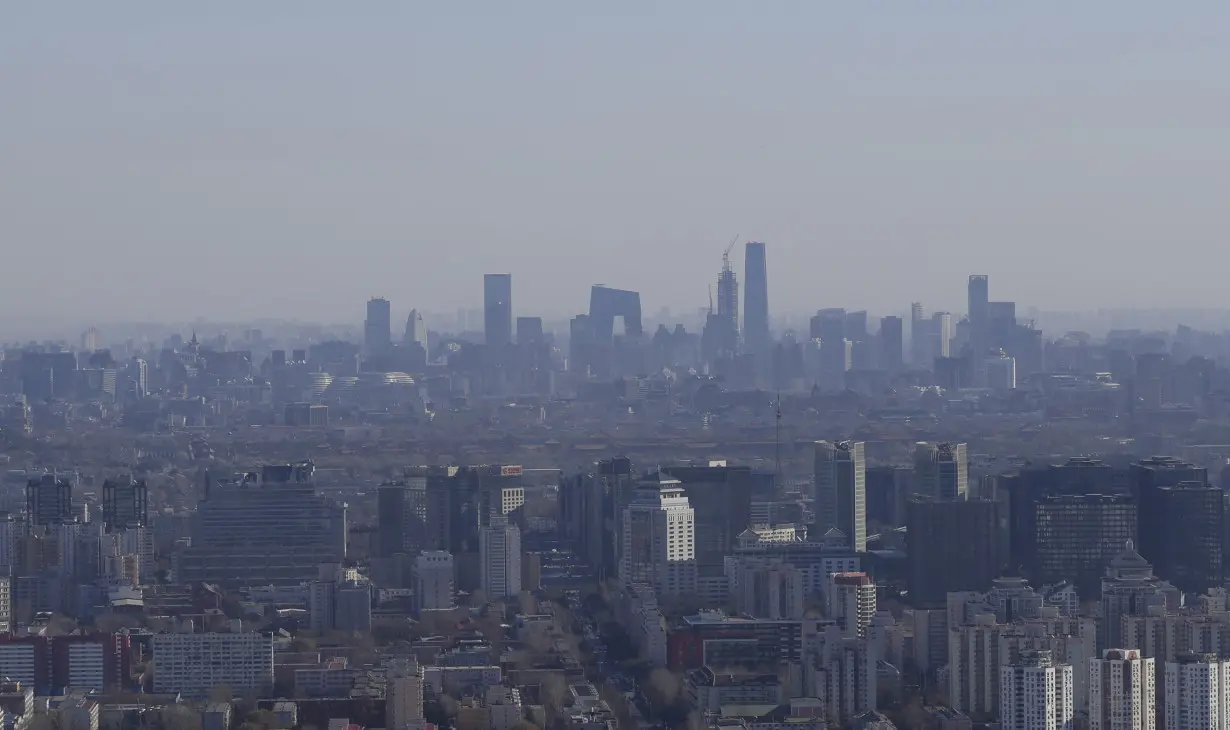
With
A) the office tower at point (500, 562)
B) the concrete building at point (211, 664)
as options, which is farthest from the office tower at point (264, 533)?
the concrete building at point (211, 664)

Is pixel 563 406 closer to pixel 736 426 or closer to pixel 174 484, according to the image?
pixel 736 426

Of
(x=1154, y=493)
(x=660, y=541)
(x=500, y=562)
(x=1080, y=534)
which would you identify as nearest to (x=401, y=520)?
(x=500, y=562)

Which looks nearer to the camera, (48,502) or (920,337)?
(48,502)

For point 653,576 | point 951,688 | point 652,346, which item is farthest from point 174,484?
point 652,346

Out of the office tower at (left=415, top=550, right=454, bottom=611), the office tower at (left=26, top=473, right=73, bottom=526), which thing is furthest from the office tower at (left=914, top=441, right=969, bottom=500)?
the office tower at (left=26, top=473, right=73, bottom=526)

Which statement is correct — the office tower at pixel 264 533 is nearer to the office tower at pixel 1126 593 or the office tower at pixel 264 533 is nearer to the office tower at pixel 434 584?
the office tower at pixel 434 584

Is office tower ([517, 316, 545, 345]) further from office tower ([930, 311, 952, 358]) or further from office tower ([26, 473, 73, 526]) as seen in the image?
office tower ([26, 473, 73, 526])

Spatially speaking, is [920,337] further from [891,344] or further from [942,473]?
[942,473]
